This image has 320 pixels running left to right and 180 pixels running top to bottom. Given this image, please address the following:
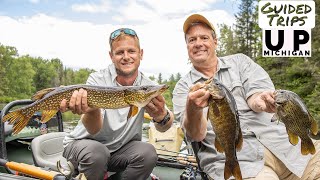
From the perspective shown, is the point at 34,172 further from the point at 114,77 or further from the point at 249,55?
the point at 249,55

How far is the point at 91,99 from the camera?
3.23 meters

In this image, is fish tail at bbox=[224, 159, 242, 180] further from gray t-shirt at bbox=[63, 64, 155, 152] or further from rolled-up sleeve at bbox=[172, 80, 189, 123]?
gray t-shirt at bbox=[63, 64, 155, 152]

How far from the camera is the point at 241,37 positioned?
155 ft

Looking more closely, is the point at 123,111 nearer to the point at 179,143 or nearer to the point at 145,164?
the point at 145,164

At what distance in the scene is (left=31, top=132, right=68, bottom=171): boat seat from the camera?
4.18 meters

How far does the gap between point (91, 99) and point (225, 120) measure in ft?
4.15

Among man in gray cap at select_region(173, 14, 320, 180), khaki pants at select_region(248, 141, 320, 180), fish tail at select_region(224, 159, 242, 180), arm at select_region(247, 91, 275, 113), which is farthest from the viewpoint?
khaki pants at select_region(248, 141, 320, 180)

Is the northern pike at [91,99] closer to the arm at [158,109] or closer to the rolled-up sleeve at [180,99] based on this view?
the arm at [158,109]

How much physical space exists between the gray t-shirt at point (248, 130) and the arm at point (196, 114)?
228mm

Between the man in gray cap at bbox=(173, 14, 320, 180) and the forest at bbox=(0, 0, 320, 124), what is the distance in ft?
1.49

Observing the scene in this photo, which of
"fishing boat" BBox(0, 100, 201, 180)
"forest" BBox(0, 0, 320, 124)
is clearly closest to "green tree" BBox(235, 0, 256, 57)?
"forest" BBox(0, 0, 320, 124)

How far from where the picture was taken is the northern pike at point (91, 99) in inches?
124

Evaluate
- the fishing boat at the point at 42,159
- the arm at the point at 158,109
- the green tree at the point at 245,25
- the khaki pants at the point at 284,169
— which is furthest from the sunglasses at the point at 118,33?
the green tree at the point at 245,25

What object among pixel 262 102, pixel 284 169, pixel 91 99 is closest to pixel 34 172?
pixel 91 99
